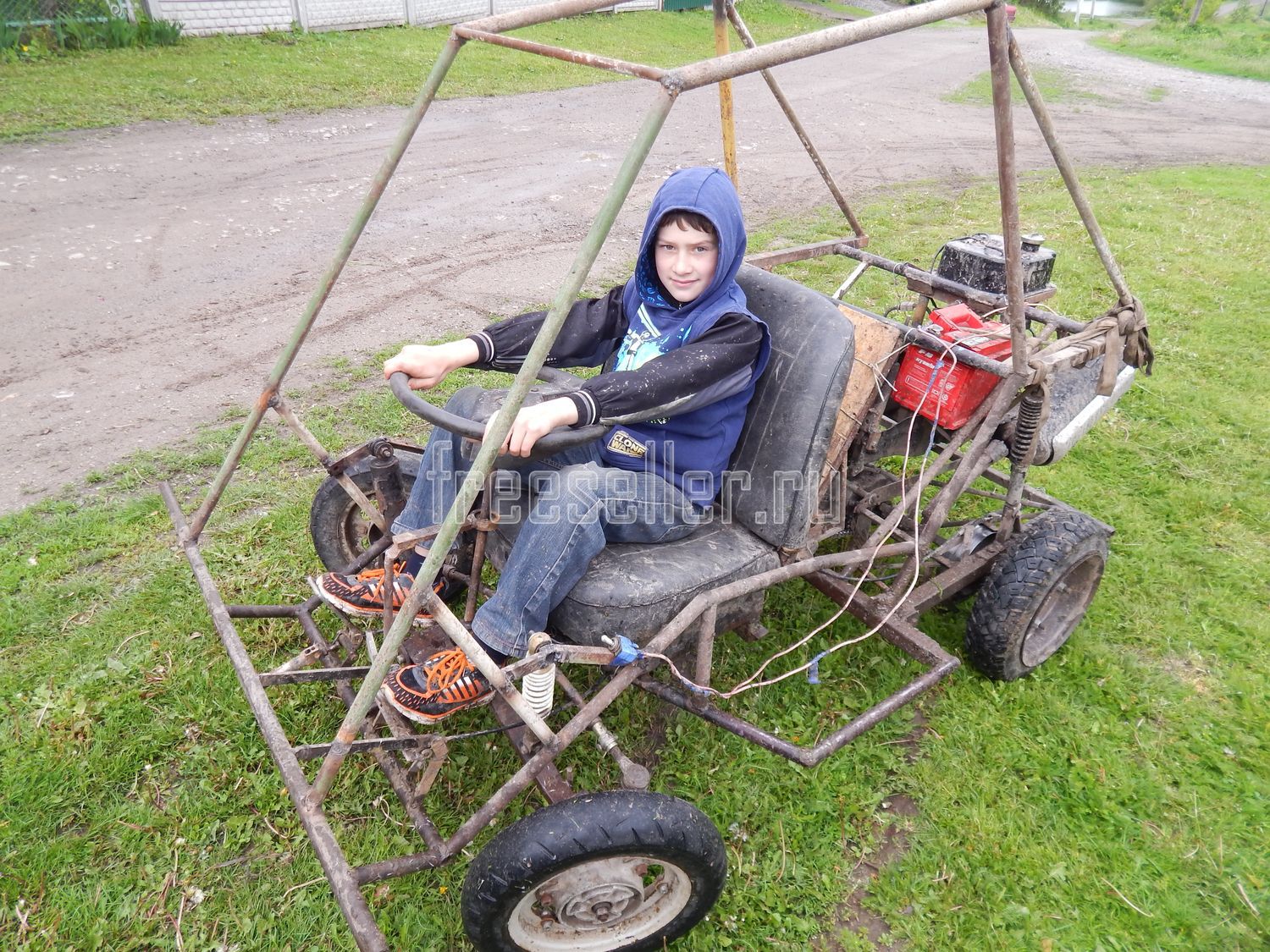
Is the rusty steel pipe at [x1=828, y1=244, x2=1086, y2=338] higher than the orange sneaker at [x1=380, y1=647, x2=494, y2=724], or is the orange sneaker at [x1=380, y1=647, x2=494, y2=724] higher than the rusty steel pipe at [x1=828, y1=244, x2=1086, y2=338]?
the rusty steel pipe at [x1=828, y1=244, x2=1086, y2=338]

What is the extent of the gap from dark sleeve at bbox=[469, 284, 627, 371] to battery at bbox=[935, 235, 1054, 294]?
1.42 metres

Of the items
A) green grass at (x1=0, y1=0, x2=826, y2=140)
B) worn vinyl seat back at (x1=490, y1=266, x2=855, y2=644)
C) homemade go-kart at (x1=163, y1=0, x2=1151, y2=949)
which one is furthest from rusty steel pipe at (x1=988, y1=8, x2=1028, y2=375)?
green grass at (x1=0, y1=0, x2=826, y2=140)

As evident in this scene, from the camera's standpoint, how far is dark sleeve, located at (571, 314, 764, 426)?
7.62 ft

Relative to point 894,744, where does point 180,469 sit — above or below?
above

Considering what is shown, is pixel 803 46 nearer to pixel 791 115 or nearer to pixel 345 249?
pixel 345 249

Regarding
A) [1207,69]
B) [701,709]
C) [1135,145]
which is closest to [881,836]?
[701,709]

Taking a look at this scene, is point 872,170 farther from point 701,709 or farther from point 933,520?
point 701,709

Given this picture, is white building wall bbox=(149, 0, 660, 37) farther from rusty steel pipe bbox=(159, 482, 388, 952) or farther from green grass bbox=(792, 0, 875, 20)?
green grass bbox=(792, 0, 875, 20)

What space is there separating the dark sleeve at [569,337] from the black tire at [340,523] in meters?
0.57

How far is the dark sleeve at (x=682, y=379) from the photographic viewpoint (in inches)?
91.4

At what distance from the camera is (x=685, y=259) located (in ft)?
8.45

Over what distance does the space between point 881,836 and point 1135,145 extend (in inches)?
476

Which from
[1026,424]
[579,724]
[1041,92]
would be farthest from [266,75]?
[1041,92]

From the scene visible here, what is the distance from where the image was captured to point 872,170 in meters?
9.88
